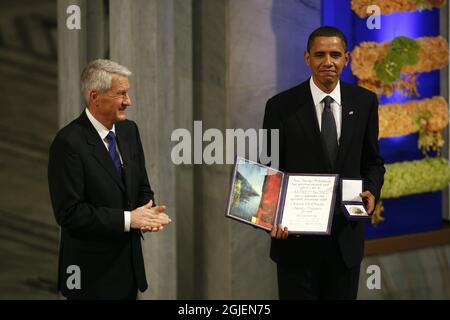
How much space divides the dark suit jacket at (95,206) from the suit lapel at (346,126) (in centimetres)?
101

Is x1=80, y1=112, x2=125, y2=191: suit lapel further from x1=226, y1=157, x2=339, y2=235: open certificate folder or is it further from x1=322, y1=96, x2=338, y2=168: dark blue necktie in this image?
x1=322, y1=96, x2=338, y2=168: dark blue necktie

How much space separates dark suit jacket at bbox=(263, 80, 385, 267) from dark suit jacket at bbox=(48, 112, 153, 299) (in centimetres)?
78

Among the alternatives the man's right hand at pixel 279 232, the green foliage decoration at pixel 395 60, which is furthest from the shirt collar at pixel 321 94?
the green foliage decoration at pixel 395 60

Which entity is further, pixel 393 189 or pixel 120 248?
pixel 393 189

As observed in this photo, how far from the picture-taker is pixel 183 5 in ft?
22.8

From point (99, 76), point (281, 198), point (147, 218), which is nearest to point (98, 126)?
point (99, 76)

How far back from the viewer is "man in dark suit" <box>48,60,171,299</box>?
4660 millimetres

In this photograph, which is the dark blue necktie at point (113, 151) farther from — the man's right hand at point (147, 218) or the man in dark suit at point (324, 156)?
the man in dark suit at point (324, 156)

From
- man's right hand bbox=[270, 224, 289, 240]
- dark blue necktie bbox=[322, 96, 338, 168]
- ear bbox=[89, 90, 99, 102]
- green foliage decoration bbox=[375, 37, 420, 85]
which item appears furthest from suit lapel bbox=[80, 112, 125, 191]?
green foliage decoration bbox=[375, 37, 420, 85]

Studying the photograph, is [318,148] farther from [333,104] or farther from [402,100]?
[402,100]

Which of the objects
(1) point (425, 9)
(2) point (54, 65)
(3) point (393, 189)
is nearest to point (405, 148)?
(3) point (393, 189)

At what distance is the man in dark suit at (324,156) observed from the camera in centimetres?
518

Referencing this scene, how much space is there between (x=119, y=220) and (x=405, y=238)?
3.36 metres

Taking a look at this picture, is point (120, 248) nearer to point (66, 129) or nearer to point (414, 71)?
point (66, 129)
